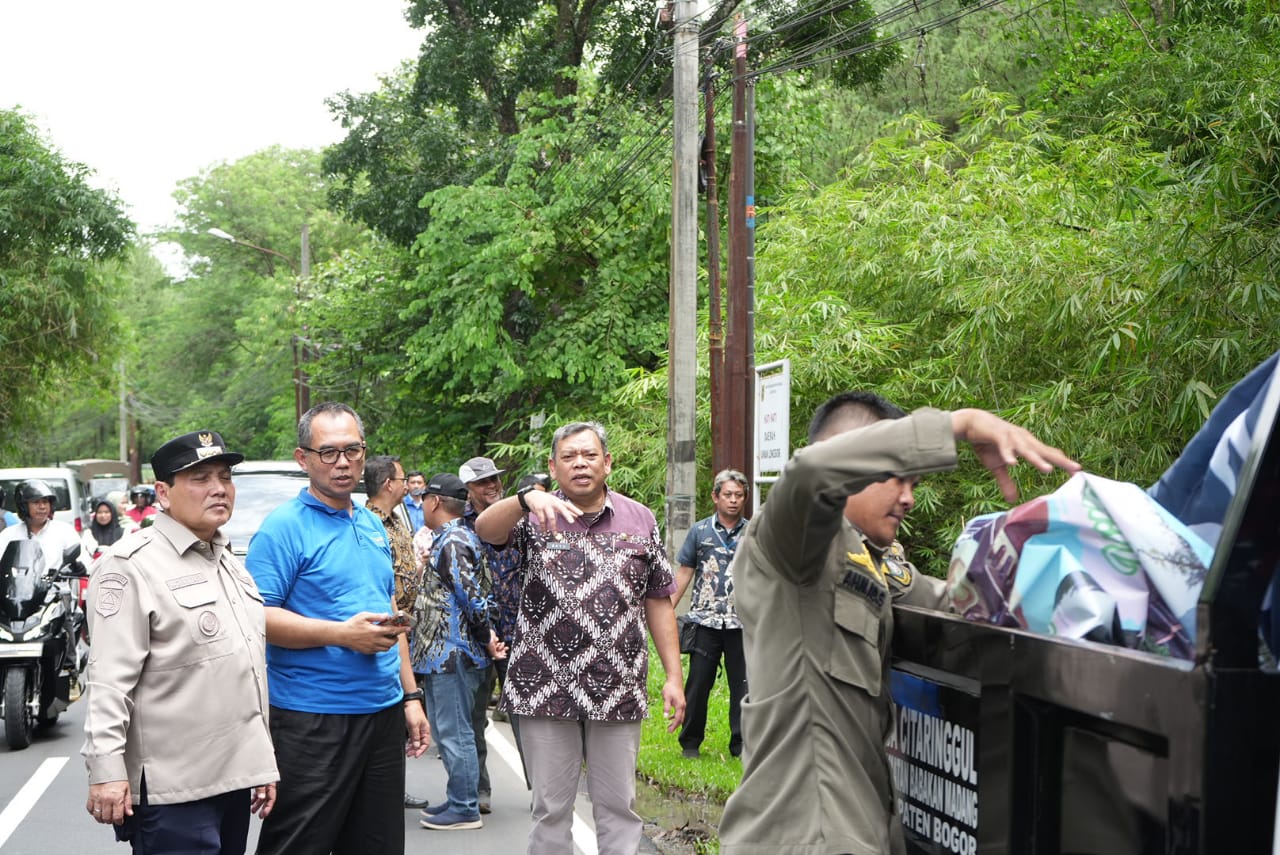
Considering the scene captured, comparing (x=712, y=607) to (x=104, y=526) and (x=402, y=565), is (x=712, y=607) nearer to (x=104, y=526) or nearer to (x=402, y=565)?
(x=402, y=565)

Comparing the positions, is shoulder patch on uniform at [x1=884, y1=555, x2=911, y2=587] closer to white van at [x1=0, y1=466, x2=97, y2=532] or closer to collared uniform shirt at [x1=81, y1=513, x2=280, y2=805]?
collared uniform shirt at [x1=81, y1=513, x2=280, y2=805]

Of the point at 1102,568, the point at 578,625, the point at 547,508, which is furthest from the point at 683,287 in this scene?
the point at 1102,568

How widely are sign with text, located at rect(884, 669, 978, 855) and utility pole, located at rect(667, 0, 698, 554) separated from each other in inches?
403

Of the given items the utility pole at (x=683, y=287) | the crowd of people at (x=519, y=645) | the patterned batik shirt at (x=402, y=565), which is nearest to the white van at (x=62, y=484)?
the utility pole at (x=683, y=287)

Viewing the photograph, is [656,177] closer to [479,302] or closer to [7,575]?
[479,302]

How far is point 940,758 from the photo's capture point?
2732mm

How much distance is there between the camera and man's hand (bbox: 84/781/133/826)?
3.99 meters

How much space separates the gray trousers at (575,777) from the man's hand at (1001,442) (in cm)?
320

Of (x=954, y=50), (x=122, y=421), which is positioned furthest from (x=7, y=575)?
(x=122, y=421)

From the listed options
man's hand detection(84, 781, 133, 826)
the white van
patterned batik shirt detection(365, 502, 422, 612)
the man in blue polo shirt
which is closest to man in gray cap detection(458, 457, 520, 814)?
patterned batik shirt detection(365, 502, 422, 612)

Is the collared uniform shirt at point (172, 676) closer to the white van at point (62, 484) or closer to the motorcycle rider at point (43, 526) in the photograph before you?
the motorcycle rider at point (43, 526)

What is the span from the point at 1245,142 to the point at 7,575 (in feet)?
29.0

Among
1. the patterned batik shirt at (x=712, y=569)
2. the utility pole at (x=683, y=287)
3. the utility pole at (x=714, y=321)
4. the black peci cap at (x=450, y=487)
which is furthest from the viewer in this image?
the utility pole at (x=714, y=321)

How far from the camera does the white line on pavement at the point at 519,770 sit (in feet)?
24.8
